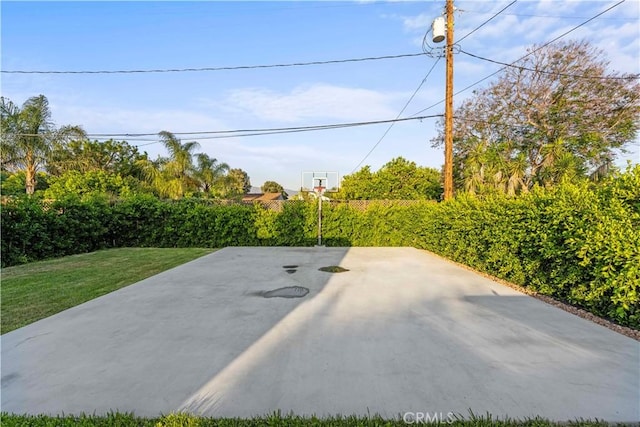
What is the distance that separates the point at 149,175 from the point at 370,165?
14.2 metres

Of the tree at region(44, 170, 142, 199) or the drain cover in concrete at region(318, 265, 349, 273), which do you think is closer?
the drain cover in concrete at region(318, 265, 349, 273)

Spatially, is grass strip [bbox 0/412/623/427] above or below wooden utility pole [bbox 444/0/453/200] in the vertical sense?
below

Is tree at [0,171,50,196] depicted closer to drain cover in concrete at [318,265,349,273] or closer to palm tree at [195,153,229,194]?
palm tree at [195,153,229,194]

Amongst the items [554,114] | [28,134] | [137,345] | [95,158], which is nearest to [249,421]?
[137,345]

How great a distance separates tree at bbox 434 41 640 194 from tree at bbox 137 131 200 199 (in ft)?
48.2

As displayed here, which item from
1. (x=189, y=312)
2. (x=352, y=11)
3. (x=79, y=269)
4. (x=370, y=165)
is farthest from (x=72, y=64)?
(x=370, y=165)

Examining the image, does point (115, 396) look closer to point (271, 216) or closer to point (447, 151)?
point (271, 216)

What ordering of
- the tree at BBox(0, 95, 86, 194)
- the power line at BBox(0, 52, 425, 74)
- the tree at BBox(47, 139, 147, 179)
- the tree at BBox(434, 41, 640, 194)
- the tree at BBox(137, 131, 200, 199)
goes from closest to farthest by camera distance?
the power line at BBox(0, 52, 425, 74), the tree at BBox(434, 41, 640, 194), the tree at BBox(0, 95, 86, 194), the tree at BBox(137, 131, 200, 199), the tree at BBox(47, 139, 147, 179)

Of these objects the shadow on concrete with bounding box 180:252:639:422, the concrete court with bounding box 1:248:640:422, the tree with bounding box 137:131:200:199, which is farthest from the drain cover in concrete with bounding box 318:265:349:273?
the tree with bounding box 137:131:200:199

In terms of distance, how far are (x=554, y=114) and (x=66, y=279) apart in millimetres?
18059

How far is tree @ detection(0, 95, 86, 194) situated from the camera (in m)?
14.0

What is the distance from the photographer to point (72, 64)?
9578 mm

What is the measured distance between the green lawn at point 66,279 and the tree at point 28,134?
473 inches

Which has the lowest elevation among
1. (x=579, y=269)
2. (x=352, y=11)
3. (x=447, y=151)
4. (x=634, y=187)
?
(x=579, y=269)
